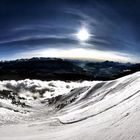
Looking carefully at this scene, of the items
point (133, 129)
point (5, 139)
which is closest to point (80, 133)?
point (133, 129)

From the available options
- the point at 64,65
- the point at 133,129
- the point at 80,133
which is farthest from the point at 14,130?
the point at 64,65

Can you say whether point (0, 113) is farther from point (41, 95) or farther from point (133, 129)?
point (41, 95)

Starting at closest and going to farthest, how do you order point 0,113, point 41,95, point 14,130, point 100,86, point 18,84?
point 14,130
point 0,113
point 100,86
point 41,95
point 18,84

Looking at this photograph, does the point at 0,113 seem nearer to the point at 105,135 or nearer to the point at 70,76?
the point at 105,135

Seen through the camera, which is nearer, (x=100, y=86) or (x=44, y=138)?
(x=44, y=138)

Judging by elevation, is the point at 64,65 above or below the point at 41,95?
above

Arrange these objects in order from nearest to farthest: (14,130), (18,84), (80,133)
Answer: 1. (80,133)
2. (14,130)
3. (18,84)

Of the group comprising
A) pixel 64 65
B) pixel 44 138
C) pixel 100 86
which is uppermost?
pixel 64 65

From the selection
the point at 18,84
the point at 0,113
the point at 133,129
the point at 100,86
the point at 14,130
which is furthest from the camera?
the point at 18,84

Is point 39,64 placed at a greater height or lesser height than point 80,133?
greater
